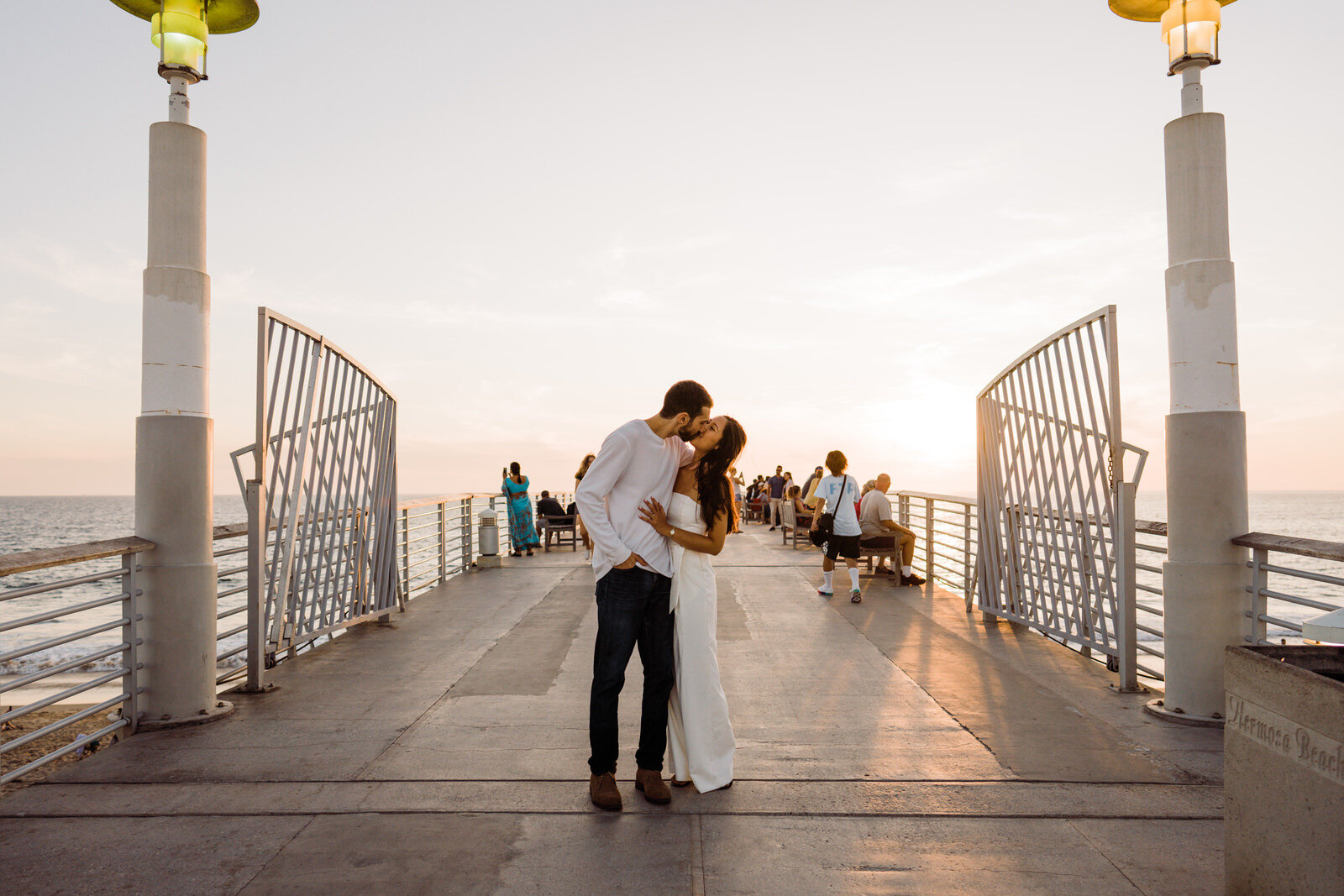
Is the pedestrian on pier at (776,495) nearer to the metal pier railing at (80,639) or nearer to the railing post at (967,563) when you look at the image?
the railing post at (967,563)

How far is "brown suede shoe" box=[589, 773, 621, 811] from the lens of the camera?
3.71 m

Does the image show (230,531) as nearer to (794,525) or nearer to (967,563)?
(967,563)

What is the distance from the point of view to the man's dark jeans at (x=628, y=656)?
12.5ft

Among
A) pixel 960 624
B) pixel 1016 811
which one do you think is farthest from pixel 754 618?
pixel 1016 811

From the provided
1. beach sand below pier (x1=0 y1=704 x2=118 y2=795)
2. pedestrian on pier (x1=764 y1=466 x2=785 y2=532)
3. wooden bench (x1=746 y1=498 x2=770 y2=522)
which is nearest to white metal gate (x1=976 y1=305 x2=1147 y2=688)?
beach sand below pier (x1=0 y1=704 x2=118 y2=795)

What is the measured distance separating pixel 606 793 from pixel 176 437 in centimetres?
340

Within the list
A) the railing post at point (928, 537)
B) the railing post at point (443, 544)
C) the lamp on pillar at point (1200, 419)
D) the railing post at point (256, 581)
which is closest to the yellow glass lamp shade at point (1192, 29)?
the lamp on pillar at point (1200, 419)

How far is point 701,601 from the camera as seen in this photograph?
3.99m

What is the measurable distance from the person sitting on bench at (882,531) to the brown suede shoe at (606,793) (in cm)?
819

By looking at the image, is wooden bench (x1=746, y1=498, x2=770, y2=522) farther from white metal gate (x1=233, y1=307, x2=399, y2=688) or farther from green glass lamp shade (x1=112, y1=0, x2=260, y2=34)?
green glass lamp shade (x1=112, y1=0, x2=260, y2=34)

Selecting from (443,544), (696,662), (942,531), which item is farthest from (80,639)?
(942,531)

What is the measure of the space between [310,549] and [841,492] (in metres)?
6.06

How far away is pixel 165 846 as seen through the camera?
3.39 m

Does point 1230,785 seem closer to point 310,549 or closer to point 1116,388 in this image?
point 1116,388
